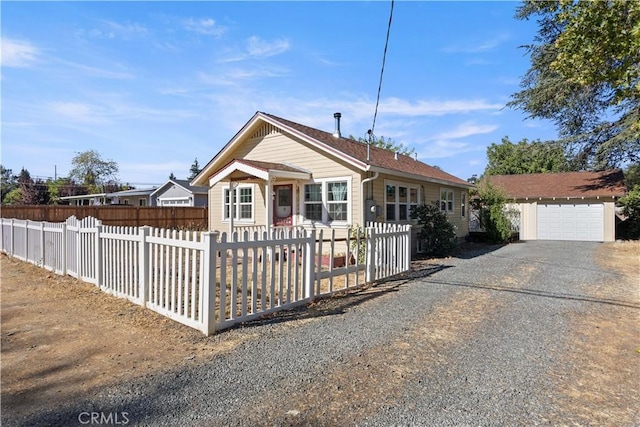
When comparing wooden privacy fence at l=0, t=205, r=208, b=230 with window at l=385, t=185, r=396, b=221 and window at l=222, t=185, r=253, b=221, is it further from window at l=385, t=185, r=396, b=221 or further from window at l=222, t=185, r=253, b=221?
window at l=385, t=185, r=396, b=221

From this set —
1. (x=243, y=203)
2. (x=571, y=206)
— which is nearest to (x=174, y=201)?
(x=243, y=203)

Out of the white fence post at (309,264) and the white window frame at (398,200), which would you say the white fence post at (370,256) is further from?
the white window frame at (398,200)

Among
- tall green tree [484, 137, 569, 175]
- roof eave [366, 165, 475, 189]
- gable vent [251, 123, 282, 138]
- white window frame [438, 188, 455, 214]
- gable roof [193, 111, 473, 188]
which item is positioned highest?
tall green tree [484, 137, 569, 175]

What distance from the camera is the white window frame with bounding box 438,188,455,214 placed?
16156 millimetres

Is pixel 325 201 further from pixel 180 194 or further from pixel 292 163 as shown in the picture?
pixel 180 194

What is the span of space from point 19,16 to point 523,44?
2234cm

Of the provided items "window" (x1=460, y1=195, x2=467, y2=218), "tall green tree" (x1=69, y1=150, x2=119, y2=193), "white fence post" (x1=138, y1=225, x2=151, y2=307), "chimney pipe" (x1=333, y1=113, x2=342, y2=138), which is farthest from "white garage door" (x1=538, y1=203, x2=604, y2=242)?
"tall green tree" (x1=69, y1=150, x2=119, y2=193)

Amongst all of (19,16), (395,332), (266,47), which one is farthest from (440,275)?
(19,16)

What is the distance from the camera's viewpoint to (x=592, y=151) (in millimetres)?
20641

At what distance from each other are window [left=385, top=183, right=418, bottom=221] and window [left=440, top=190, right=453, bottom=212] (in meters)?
2.78

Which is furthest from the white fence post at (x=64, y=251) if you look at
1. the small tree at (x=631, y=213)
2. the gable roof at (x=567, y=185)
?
the small tree at (x=631, y=213)

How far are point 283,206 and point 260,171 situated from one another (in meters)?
2.53

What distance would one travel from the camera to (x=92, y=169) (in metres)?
51.6

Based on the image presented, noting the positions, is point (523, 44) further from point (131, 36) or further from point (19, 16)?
point (19, 16)
